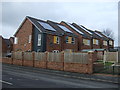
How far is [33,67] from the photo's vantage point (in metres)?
22.8

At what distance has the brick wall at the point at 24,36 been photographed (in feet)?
107

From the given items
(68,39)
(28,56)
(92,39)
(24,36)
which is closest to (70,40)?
(68,39)

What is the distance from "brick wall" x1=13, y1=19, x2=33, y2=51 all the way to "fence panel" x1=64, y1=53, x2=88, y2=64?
46.1ft

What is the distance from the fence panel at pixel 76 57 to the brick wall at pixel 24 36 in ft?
46.1

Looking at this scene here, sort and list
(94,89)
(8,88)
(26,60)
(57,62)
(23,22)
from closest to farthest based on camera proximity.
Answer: (8,88) → (94,89) → (57,62) → (26,60) → (23,22)

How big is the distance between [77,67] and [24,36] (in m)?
18.8

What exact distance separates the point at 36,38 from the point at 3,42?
2971 centimetres

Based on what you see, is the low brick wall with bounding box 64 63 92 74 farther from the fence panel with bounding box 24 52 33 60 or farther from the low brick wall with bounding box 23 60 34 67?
the fence panel with bounding box 24 52 33 60

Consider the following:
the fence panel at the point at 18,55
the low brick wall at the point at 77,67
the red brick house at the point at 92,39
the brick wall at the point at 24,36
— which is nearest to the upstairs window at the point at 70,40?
the red brick house at the point at 92,39

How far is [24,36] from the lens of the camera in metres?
34.0

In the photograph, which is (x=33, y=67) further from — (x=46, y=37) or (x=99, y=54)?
(x=99, y=54)

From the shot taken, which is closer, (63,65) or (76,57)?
(76,57)

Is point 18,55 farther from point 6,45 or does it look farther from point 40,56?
point 6,45

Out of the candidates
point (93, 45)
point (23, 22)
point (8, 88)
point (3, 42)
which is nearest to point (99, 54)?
point (93, 45)
